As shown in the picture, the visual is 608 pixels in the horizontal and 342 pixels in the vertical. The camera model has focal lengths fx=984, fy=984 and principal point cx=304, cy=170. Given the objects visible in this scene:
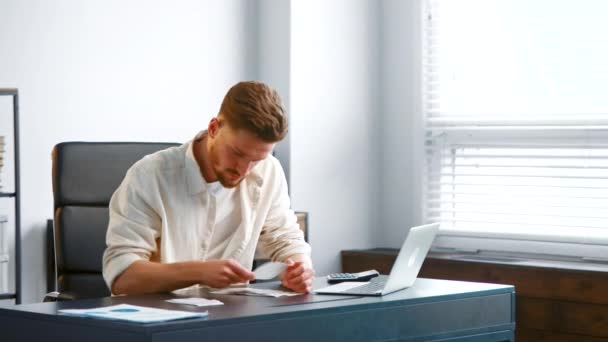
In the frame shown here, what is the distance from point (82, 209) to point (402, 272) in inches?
38.7

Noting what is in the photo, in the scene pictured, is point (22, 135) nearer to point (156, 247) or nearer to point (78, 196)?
point (78, 196)

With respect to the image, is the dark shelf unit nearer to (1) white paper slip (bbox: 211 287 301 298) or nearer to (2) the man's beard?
(2) the man's beard

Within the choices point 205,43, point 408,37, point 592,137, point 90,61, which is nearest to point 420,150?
point 408,37

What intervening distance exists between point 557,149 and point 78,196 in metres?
2.18

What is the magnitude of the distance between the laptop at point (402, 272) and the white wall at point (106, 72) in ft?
5.20

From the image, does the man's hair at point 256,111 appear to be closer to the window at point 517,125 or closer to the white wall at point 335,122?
the white wall at point 335,122

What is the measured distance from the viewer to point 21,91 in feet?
11.9

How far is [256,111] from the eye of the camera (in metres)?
2.39

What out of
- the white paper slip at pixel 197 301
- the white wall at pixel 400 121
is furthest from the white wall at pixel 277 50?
the white paper slip at pixel 197 301

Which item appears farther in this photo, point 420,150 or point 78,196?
point 420,150

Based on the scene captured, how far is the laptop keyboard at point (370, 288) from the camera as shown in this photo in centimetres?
238

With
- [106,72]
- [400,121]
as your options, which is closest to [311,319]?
[106,72]

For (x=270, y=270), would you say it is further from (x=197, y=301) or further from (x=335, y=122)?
(x=335, y=122)

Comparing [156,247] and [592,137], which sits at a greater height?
[592,137]
